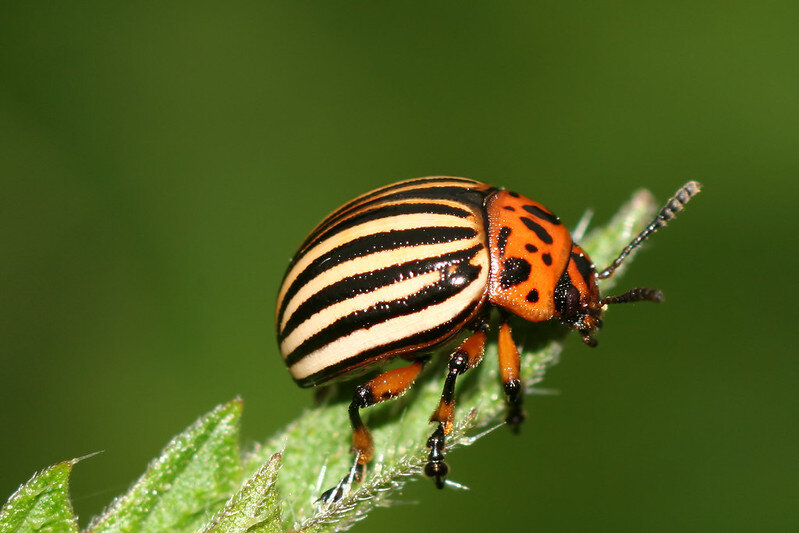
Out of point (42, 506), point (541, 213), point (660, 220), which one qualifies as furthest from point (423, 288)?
point (42, 506)

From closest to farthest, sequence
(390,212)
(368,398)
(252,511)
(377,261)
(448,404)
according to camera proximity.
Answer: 1. (252,511)
2. (448,404)
3. (368,398)
4. (377,261)
5. (390,212)

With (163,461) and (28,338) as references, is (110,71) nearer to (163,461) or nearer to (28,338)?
(28,338)

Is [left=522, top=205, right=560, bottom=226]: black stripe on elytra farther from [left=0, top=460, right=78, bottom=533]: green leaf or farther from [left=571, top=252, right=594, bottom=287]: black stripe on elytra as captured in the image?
[left=0, top=460, right=78, bottom=533]: green leaf

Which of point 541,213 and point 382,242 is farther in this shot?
point 541,213

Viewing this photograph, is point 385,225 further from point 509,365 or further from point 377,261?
point 509,365

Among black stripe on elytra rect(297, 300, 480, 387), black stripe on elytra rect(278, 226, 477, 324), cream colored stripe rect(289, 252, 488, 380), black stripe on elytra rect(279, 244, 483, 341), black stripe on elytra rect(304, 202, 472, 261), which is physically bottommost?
black stripe on elytra rect(297, 300, 480, 387)

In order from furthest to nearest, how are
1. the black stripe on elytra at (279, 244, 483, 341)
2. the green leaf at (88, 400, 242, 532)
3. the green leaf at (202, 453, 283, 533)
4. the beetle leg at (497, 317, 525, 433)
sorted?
the black stripe on elytra at (279, 244, 483, 341) < the beetle leg at (497, 317, 525, 433) < the green leaf at (88, 400, 242, 532) < the green leaf at (202, 453, 283, 533)

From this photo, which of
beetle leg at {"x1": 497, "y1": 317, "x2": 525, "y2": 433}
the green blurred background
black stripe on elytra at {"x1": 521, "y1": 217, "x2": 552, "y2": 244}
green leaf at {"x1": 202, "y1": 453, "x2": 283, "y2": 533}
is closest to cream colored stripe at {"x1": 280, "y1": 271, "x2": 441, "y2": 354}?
beetle leg at {"x1": 497, "y1": 317, "x2": 525, "y2": 433}
